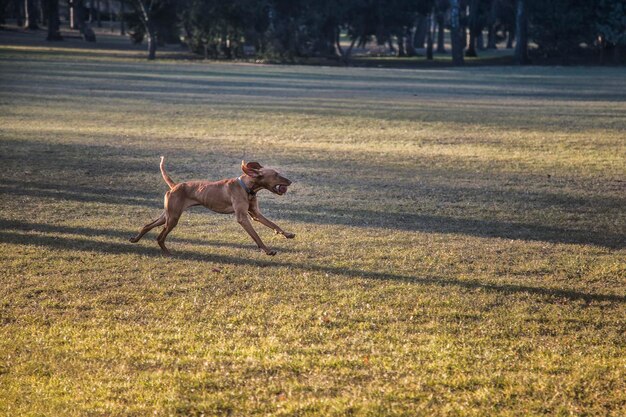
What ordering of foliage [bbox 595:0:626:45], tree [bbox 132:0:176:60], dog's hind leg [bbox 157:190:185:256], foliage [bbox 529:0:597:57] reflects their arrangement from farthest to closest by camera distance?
foliage [bbox 529:0:597:57] < foliage [bbox 595:0:626:45] < tree [bbox 132:0:176:60] < dog's hind leg [bbox 157:190:185:256]

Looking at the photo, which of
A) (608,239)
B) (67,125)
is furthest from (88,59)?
(608,239)

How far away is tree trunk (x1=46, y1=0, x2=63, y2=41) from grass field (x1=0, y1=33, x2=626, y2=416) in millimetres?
52027

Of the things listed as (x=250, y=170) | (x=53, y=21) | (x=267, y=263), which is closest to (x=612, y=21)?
(x=53, y=21)

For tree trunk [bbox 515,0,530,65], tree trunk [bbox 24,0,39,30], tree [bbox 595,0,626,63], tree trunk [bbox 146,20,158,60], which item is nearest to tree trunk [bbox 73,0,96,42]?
tree trunk [bbox 24,0,39,30]

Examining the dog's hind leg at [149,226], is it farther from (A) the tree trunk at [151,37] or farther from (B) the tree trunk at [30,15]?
(B) the tree trunk at [30,15]

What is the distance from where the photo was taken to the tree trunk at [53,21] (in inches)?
2691

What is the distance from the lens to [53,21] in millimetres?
70750

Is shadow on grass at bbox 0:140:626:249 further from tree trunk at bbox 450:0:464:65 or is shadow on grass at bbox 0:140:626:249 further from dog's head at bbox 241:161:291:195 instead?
tree trunk at bbox 450:0:464:65

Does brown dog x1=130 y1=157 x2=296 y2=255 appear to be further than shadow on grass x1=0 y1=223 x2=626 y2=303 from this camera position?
Yes

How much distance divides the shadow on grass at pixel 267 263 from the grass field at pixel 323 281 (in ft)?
0.12

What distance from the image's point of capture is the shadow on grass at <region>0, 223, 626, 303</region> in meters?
7.72

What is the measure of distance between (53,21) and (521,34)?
117 ft

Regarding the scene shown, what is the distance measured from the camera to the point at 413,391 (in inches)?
210

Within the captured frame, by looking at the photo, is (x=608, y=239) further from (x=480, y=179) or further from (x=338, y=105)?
(x=338, y=105)
